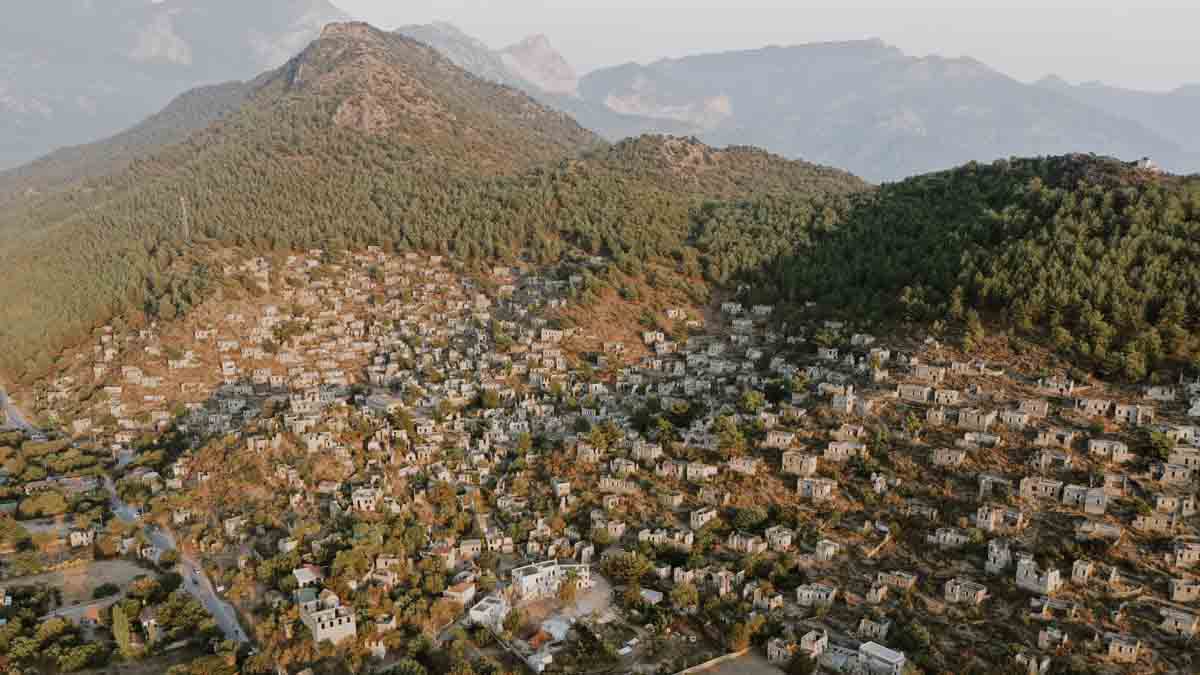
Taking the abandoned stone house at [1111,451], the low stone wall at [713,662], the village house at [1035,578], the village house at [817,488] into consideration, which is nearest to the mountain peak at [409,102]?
the village house at [817,488]

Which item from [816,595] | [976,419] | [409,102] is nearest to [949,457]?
[976,419]

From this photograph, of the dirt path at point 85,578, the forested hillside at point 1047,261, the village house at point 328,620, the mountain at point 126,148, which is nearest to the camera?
the village house at point 328,620

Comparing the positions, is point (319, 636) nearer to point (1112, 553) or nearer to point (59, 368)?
point (1112, 553)

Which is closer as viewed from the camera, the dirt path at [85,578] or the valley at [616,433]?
the valley at [616,433]

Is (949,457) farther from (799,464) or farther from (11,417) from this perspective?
(11,417)

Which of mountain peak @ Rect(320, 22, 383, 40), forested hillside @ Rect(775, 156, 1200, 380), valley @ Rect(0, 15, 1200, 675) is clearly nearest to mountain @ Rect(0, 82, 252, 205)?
mountain peak @ Rect(320, 22, 383, 40)

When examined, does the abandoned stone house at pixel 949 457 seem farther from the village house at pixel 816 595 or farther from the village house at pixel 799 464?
the village house at pixel 816 595
